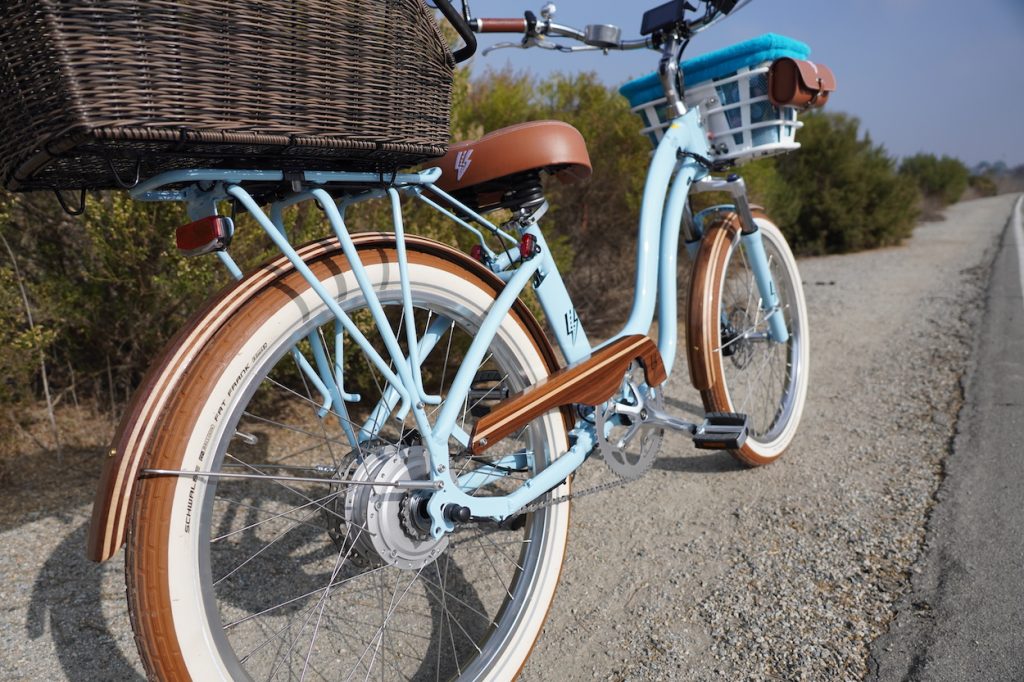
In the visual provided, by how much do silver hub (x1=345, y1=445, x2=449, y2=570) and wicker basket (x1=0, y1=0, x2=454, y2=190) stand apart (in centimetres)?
67

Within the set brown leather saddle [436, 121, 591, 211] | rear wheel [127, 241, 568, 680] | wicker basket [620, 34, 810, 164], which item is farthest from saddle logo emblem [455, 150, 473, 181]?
wicker basket [620, 34, 810, 164]

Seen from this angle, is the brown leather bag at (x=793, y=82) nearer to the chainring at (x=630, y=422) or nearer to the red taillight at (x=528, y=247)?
the chainring at (x=630, y=422)

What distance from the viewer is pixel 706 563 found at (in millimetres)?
2537

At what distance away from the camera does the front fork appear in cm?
298

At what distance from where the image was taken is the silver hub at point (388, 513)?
5.43 feet

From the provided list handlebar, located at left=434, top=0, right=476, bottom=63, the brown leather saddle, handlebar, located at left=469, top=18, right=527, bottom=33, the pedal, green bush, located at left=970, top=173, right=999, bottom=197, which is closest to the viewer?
handlebar, located at left=434, top=0, right=476, bottom=63

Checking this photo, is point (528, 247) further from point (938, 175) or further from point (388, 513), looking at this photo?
point (938, 175)

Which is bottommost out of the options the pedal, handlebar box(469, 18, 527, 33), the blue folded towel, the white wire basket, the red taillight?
the pedal

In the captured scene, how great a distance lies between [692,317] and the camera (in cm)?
286

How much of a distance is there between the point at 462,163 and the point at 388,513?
97 centimetres

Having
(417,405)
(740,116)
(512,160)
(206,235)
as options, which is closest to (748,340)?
(740,116)

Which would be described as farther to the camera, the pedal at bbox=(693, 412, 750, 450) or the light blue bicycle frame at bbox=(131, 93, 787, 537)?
the pedal at bbox=(693, 412, 750, 450)

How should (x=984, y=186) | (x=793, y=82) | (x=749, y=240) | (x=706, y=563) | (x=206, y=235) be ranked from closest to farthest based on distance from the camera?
(x=206, y=235) < (x=706, y=563) < (x=793, y=82) < (x=749, y=240) < (x=984, y=186)

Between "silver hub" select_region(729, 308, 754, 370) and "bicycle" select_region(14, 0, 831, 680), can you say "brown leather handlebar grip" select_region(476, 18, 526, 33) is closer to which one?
"bicycle" select_region(14, 0, 831, 680)
